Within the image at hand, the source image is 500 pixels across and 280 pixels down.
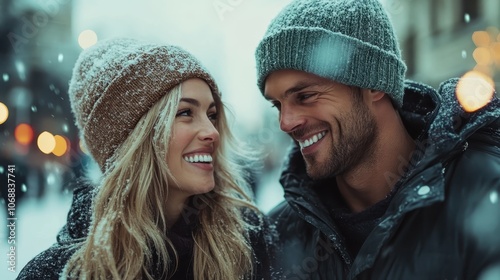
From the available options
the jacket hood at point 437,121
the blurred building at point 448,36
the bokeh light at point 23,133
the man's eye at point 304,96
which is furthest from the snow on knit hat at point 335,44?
the blurred building at point 448,36

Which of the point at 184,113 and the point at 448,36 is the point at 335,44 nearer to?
the point at 184,113

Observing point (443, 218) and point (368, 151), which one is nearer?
point (443, 218)

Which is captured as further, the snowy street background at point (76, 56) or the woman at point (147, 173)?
the snowy street background at point (76, 56)

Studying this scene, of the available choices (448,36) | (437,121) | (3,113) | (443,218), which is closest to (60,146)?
(3,113)

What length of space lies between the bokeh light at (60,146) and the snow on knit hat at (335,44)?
4.13m

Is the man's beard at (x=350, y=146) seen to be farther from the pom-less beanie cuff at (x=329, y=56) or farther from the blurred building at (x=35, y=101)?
the blurred building at (x=35, y=101)

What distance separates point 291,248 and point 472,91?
4.03 feet

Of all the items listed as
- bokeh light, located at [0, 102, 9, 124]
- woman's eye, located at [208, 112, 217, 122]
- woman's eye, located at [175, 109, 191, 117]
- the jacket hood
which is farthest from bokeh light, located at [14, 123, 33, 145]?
the jacket hood

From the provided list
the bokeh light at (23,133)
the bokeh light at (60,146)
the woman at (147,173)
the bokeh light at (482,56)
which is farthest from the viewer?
the bokeh light at (482,56)

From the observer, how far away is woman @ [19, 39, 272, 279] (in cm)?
252

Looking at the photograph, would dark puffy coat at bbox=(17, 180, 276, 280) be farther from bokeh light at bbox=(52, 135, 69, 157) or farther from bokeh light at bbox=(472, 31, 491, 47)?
bokeh light at bbox=(472, 31, 491, 47)

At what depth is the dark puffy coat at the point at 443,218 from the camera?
2.14m

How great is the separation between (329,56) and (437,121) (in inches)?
23.6

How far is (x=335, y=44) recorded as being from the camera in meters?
2.61
